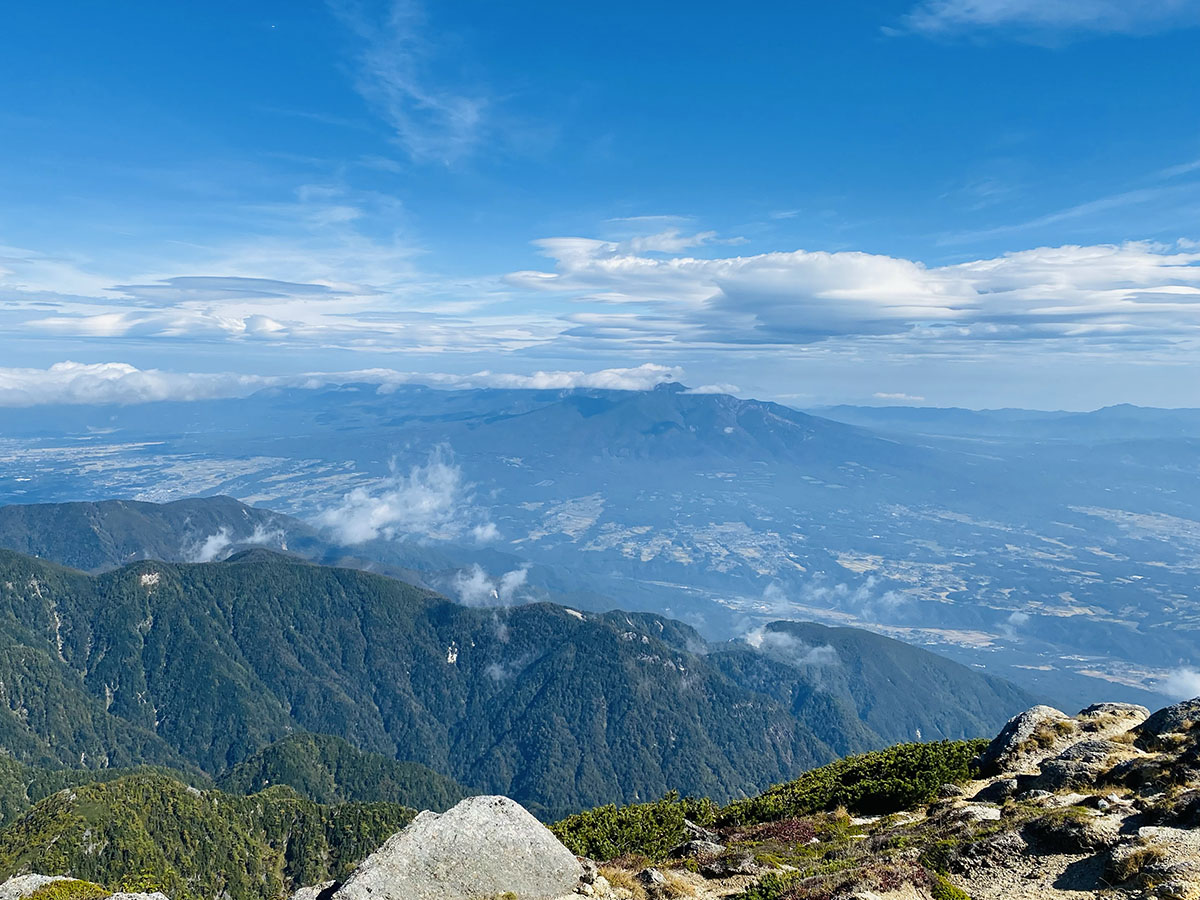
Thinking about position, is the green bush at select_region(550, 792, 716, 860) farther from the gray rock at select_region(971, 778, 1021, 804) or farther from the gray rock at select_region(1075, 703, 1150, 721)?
the gray rock at select_region(1075, 703, 1150, 721)

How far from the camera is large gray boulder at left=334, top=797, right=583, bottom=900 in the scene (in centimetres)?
2655

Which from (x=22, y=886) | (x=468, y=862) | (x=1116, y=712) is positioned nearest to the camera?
(x=468, y=862)

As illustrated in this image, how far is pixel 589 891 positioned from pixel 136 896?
19563 mm

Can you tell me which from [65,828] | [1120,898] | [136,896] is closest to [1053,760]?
[1120,898]

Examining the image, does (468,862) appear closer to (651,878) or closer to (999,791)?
(651,878)

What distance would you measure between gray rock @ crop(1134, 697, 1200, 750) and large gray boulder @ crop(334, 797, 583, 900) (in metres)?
36.9

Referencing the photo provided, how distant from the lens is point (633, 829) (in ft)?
167

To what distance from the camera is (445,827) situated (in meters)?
29.2

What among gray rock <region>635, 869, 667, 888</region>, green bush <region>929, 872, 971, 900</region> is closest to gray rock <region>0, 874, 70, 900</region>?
gray rock <region>635, 869, 667, 888</region>

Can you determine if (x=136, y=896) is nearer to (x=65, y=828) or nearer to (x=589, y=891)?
(x=589, y=891)

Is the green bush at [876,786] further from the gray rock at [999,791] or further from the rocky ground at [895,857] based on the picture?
the rocky ground at [895,857]

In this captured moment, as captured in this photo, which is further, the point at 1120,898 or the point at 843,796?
the point at 843,796

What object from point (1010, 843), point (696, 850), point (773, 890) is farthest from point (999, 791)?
point (773, 890)

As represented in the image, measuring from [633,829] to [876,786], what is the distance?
17.6m
